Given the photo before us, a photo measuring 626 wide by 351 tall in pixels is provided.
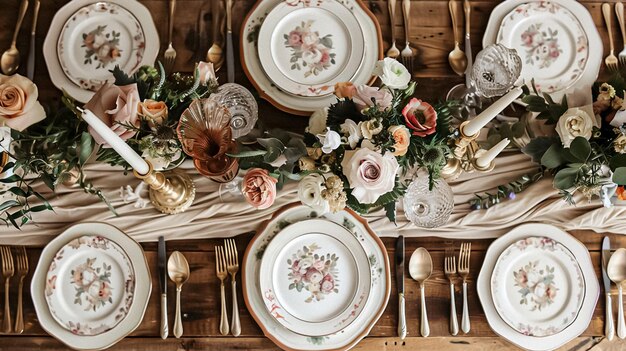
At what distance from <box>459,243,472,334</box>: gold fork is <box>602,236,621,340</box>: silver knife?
37 cm

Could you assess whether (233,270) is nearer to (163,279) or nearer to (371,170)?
(163,279)

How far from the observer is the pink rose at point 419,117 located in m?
1.03

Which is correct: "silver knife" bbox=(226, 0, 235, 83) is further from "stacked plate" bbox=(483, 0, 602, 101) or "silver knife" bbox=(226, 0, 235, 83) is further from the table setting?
"stacked plate" bbox=(483, 0, 602, 101)

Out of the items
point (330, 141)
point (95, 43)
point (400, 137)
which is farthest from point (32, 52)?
point (400, 137)

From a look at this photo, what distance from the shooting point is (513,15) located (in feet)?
4.96

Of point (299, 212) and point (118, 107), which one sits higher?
point (118, 107)

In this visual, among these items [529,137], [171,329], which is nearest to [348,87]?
[529,137]

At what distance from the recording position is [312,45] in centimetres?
148

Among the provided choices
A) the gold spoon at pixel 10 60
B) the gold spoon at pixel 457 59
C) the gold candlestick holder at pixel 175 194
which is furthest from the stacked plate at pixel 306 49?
the gold spoon at pixel 10 60

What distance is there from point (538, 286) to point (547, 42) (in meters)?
0.70

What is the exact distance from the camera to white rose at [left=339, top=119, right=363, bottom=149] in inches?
41.4

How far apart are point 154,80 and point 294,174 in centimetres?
42

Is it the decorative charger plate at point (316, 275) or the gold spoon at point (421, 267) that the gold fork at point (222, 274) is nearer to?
the decorative charger plate at point (316, 275)

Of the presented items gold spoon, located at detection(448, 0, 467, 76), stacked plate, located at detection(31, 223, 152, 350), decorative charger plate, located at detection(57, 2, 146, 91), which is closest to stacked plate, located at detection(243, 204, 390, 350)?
stacked plate, located at detection(31, 223, 152, 350)
